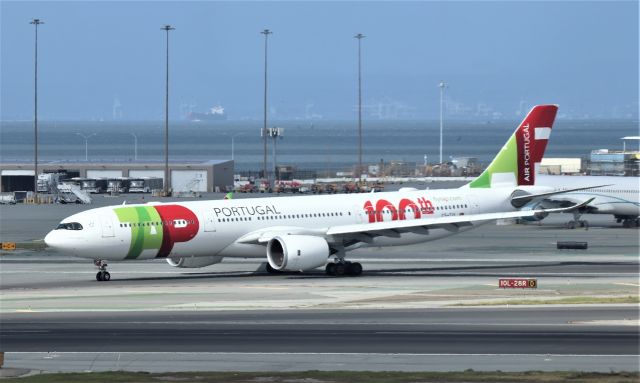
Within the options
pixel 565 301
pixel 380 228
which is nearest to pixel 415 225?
pixel 380 228

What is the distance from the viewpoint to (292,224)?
2509 inches

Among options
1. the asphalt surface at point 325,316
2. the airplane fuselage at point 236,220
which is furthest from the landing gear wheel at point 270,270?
the airplane fuselage at point 236,220

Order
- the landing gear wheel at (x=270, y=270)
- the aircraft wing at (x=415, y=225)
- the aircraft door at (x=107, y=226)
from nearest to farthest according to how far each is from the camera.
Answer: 1. the aircraft door at (x=107, y=226)
2. the aircraft wing at (x=415, y=225)
3. the landing gear wheel at (x=270, y=270)

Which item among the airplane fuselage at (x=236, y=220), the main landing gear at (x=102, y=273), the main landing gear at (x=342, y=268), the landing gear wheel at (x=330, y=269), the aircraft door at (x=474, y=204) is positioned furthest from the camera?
the aircraft door at (x=474, y=204)

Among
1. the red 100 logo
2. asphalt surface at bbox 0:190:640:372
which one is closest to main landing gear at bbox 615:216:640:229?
asphalt surface at bbox 0:190:640:372

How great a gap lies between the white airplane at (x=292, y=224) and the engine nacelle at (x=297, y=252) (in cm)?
5

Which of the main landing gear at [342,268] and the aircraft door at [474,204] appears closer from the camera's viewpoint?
the main landing gear at [342,268]

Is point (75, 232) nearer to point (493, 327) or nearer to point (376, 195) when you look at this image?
point (376, 195)

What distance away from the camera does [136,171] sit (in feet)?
474

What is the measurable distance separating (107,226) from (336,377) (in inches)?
1117

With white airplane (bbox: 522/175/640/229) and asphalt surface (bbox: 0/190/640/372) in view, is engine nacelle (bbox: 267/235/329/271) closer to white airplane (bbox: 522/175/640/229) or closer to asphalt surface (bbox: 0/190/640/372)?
asphalt surface (bbox: 0/190/640/372)

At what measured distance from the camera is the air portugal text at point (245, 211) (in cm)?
6188

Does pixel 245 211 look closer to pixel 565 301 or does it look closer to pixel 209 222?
pixel 209 222

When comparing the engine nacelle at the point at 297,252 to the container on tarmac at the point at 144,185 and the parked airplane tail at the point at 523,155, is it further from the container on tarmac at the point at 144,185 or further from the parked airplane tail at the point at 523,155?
the container on tarmac at the point at 144,185
